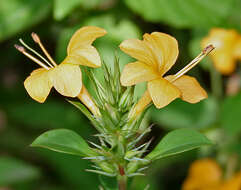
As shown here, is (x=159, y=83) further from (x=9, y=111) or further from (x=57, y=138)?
(x=9, y=111)

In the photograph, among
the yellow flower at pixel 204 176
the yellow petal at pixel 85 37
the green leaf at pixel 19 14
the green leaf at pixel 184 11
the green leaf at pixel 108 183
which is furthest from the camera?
the yellow flower at pixel 204 176

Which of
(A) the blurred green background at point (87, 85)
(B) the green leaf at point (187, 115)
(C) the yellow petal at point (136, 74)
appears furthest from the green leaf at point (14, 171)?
(C) the yellow petal at point (136, 74)

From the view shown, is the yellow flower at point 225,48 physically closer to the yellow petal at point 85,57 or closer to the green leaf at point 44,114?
the green leaf at point 44,114

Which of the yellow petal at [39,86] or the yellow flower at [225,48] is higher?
the yellow petal at [39,86]

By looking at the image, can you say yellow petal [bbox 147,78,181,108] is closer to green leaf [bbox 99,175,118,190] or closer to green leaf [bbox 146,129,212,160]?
green leaf [bbox 146,129,212,160]

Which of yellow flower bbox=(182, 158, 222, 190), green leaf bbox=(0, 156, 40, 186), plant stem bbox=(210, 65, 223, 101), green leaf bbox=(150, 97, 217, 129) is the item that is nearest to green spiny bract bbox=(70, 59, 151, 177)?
green leaf bbox=(0, 156, 40, 186)

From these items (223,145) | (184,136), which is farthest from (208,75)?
(184,136)
